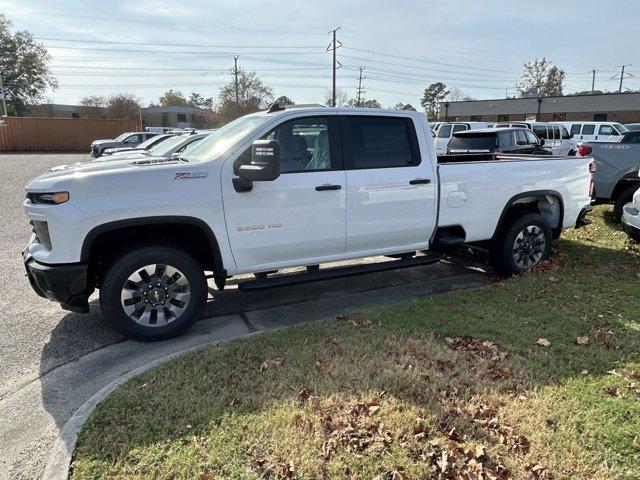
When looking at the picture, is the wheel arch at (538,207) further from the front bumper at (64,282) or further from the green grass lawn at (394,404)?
the front bumper at (64,282)

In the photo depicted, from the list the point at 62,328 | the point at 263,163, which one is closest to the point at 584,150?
the point at 263,163

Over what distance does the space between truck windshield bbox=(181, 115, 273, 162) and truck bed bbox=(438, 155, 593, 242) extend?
209cm

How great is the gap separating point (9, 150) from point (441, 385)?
135ft

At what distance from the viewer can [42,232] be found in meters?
4.04

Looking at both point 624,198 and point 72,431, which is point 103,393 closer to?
point 72,431

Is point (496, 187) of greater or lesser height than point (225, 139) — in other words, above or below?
below

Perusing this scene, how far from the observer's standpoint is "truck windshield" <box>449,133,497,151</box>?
12523mm

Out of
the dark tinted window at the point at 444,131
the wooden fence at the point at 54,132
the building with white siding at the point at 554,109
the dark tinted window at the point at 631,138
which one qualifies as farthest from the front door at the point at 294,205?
the building with white siding at the point at 554,109

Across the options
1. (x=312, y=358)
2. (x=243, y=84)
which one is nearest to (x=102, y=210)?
(x=312, y=358)

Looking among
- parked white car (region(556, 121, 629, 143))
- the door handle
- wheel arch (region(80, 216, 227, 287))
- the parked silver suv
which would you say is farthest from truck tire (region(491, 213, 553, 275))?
the parked silver suv

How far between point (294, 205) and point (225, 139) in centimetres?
102

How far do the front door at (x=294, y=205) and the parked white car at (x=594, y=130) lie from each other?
2320 centimetres

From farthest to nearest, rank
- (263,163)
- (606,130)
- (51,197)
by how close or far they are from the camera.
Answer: (606,130) → (263,163) → (51,197)

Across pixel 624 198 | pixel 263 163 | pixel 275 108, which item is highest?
pixel 275 108
